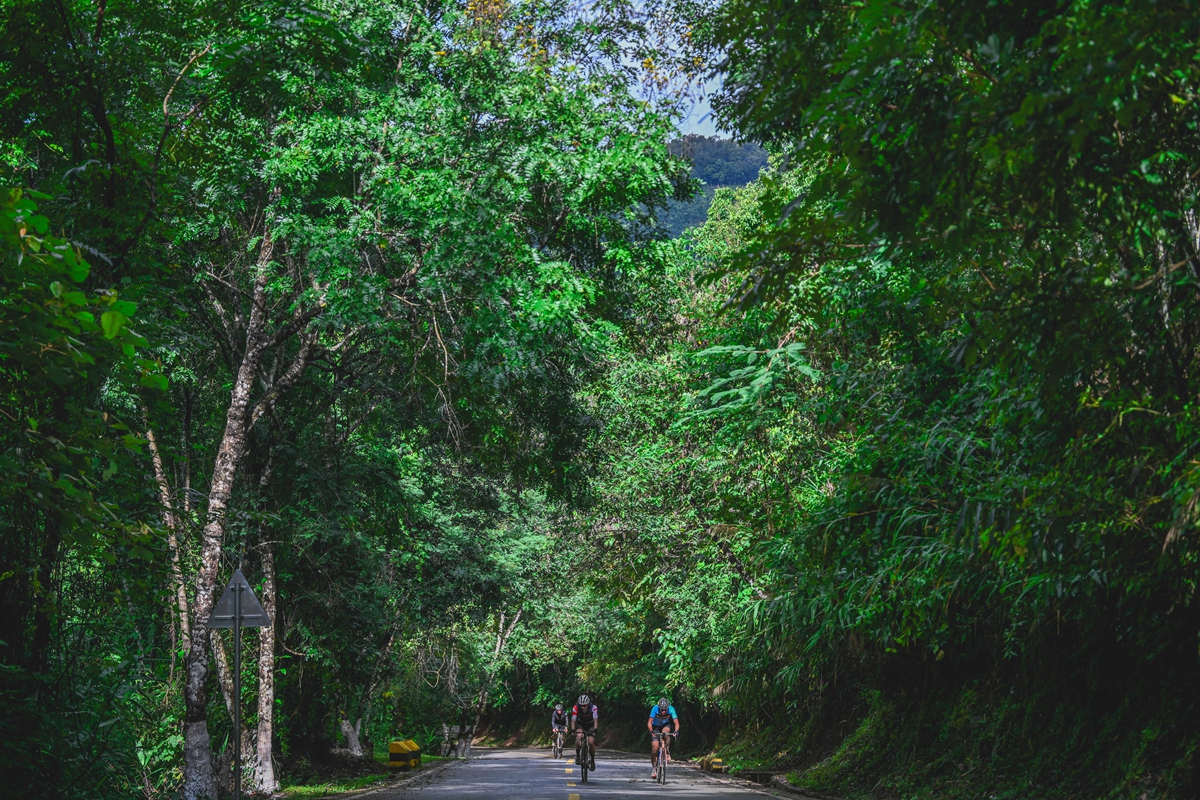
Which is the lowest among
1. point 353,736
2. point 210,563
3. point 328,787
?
point 353,736

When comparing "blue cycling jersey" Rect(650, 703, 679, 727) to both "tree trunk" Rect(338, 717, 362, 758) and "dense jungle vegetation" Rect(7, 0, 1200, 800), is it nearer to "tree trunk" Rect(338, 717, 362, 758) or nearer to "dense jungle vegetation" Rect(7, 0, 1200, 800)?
"dense jungle vegetation" Rect(7, 0, 1200, 800)

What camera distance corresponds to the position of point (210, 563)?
1506 cm

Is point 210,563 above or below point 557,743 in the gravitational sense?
above

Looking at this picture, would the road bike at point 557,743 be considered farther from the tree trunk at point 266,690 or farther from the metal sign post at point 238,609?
the metal sign post at point 238,609

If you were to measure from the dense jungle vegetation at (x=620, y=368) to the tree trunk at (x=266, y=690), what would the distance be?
87 mm

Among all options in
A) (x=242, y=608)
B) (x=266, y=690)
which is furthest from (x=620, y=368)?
(x=242, y=608)

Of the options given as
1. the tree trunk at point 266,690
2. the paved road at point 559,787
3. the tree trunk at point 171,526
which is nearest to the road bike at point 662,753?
the paved road at point 559,787

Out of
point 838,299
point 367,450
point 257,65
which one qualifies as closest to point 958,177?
point 257,65

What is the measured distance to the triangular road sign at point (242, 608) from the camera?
12258 millimetres

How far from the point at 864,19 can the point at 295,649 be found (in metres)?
19.6

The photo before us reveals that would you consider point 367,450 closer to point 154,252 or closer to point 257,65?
point 154,252

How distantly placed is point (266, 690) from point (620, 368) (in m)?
9.50

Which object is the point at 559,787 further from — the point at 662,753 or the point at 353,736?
the point at 353,736

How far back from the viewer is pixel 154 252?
10.5 metres
